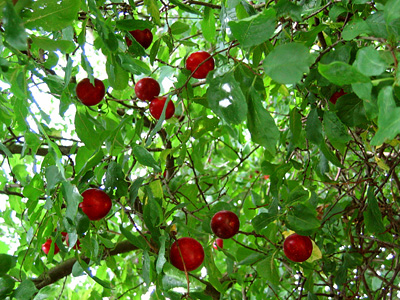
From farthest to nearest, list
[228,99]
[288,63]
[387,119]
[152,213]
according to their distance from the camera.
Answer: [152,213], [228,99], [288,63], [387,119]

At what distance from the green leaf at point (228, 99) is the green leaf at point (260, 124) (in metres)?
0.04

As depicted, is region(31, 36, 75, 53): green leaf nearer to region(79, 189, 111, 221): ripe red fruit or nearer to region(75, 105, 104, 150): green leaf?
region(75, 105, 104, 150): green leaf

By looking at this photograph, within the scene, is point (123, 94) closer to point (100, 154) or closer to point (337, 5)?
point (100, 154)

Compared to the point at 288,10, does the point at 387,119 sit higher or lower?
lower

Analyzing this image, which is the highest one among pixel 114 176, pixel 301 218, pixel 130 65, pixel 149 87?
pixel 130 65

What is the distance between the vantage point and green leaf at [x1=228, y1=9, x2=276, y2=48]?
64 cm

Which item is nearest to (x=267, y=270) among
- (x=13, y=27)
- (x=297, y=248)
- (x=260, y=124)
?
(x=297, y=248)

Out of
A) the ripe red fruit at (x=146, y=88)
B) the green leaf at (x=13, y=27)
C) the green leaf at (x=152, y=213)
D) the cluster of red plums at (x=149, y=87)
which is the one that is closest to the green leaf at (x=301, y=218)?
the green leaf at (x=152, y=213)

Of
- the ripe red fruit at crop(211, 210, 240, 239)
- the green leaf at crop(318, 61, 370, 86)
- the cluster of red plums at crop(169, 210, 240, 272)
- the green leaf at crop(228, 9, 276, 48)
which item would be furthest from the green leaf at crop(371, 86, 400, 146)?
the ripe red fruit at crop(211, 210, 240, 239)

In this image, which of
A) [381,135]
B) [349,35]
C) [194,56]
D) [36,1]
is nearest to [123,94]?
[194,56]

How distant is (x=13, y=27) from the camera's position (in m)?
0.50

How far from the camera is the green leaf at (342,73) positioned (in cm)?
52

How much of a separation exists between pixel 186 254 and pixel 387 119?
0.65 metres

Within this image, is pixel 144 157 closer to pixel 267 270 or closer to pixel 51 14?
pixel 51 14
